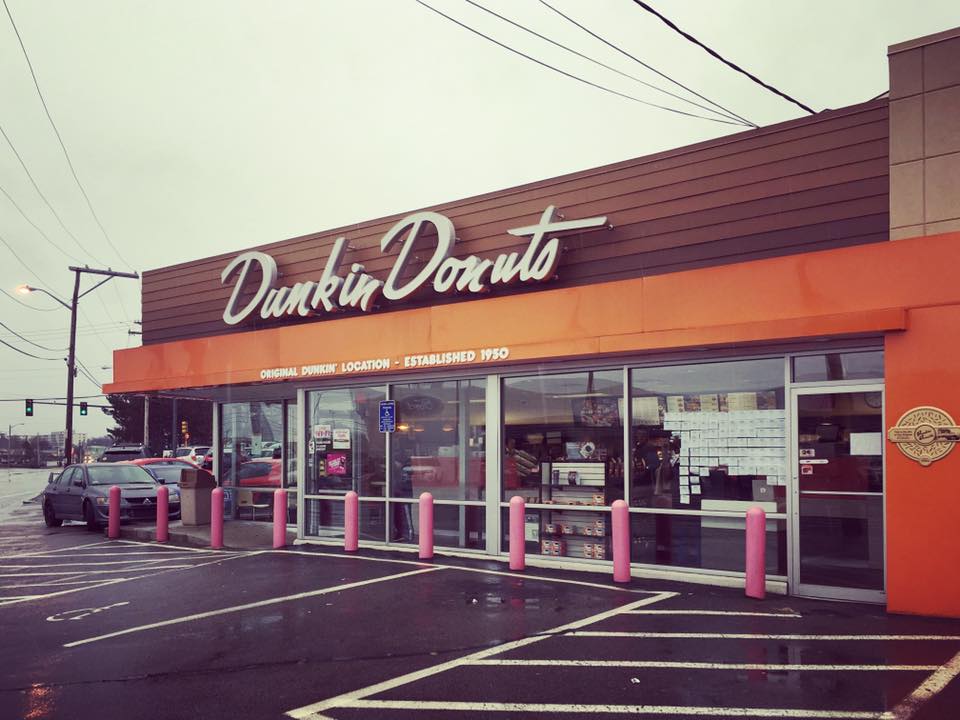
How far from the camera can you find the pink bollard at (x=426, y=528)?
11.6 metres

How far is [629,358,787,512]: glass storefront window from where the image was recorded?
9.52 m

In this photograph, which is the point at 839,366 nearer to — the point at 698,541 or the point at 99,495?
the point at 698,541

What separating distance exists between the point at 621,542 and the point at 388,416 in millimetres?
4783

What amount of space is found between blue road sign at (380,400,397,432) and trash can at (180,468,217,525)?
487 cm

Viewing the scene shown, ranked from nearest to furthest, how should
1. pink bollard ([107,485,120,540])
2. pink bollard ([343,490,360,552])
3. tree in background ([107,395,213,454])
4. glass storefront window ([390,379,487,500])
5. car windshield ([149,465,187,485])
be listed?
Result: glass storefront window ([390,379,487,500])
pink bollard ([343,490,360,552])
pink bollard ([107,485,120,540])
car windshield ([149,465,187,485])
tree in background ([107,395,213,454])

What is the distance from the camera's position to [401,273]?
42.3ft

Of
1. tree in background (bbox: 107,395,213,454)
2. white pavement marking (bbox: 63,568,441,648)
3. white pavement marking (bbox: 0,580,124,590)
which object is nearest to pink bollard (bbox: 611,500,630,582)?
white pavement marking (bbox: 63,568,441,648)

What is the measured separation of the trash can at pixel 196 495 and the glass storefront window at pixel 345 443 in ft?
9.06

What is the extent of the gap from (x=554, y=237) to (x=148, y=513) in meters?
11.4

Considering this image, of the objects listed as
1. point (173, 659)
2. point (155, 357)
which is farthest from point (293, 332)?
point (173, 659)

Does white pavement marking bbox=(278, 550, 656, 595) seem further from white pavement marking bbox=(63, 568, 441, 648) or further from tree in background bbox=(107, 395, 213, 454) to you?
tree in background bbox=(107, 395, 213, 454)

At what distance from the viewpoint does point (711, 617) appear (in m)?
7.97

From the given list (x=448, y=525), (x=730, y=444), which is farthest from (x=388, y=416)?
(x=730, y=444)

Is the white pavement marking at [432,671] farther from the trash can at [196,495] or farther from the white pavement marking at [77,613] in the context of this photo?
the trash can at [196,495]
